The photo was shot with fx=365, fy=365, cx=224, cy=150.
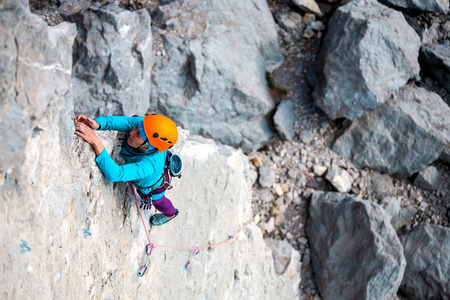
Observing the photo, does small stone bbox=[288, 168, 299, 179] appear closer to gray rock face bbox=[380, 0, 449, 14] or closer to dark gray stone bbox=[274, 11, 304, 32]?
dark gray stone bbox=[274, 11, 304, 32]

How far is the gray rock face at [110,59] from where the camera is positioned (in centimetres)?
708

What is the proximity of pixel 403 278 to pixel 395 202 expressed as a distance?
176 cm

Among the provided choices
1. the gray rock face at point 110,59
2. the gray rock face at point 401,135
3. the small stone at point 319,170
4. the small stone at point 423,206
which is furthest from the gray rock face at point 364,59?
the gray rock face at point 110,59

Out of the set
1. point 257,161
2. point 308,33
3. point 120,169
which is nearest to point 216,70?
point 257,161

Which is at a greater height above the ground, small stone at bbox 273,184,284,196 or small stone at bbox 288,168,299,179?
small stone at bbox 288,168,299,179

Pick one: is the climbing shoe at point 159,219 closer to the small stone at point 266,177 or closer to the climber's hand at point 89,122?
the climber's hand at point 89,122

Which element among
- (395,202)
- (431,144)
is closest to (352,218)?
(395,202)

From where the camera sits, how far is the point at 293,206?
9219mm

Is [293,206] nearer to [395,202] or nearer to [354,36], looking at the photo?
[395,202]

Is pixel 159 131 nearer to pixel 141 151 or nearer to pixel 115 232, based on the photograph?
pixel 141 151

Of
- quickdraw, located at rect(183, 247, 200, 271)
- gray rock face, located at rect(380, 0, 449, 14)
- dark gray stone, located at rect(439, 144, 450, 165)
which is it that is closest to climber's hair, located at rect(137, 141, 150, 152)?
quickdraw, located at rect(183, 247, 200, 271)

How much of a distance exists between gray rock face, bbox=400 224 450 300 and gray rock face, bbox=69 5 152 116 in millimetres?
7100

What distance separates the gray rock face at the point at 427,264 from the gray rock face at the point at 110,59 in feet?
23.3

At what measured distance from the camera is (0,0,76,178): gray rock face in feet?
7.73
